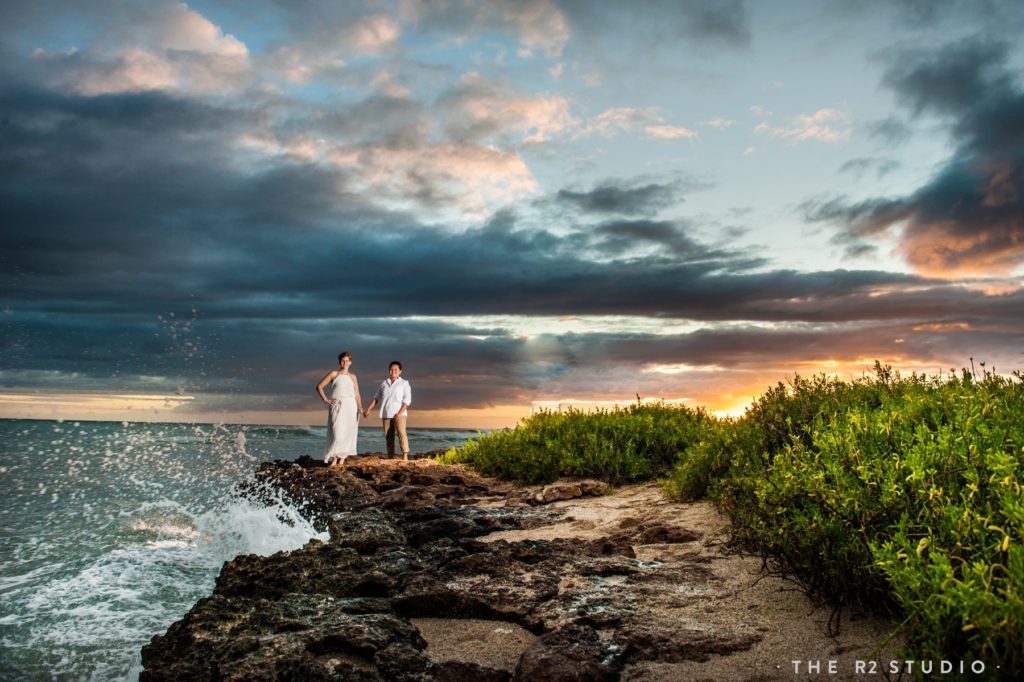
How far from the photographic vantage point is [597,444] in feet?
41.6

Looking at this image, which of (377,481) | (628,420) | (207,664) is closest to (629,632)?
(207,664)

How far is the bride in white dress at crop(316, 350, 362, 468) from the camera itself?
1842 cm

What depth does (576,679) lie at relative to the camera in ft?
13.1

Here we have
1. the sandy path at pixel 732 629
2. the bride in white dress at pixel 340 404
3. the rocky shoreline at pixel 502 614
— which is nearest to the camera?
the sandy path at pixel 732 629

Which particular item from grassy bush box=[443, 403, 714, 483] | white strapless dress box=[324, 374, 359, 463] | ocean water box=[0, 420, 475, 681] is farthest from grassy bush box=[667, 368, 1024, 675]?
white strapless dress box=[324, 374, 359, 463]

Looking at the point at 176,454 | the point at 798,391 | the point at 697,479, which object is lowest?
the point at 176,454

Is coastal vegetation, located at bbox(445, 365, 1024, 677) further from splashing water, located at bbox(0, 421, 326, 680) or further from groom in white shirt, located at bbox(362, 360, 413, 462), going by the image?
groom in white shirt, located at bbox(362, 360, 413, 462)

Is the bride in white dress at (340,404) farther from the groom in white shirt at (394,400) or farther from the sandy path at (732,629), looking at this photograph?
the sandy path at (732,629)

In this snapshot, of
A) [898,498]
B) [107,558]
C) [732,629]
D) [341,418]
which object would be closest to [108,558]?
[107,558]

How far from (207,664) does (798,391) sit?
7208mm

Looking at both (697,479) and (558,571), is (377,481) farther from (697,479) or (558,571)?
(558,571)

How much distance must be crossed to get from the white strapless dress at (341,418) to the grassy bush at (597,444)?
459 cm

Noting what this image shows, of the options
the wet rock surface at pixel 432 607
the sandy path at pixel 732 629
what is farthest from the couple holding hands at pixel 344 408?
the sandy path at pixel 732 629

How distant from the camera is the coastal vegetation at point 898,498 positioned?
340 cm
